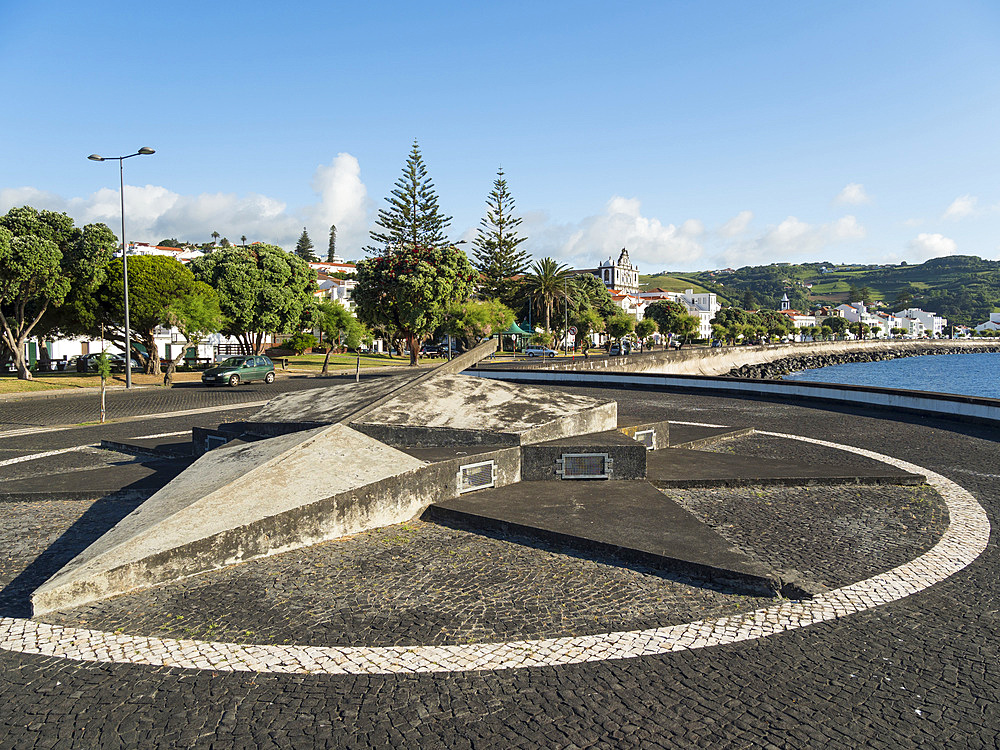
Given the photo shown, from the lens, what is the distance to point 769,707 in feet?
12.1

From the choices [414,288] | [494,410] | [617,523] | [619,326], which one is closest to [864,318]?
[619,326]

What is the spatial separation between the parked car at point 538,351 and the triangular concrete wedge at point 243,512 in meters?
53.1

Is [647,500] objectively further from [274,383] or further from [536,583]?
[274,383]

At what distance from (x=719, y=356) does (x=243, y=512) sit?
6643 cm

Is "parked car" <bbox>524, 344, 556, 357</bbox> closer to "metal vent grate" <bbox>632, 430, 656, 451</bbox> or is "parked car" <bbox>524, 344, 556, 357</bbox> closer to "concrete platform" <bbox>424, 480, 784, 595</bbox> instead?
"metal vent grate" <bbox>632, 430, 656, 451</bbox>

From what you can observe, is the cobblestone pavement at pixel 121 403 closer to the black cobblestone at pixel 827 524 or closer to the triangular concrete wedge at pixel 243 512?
the triangular concrete wedge at pixel 243 512

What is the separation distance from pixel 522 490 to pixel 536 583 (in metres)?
2.62

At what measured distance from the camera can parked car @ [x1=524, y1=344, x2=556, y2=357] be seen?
6153cm

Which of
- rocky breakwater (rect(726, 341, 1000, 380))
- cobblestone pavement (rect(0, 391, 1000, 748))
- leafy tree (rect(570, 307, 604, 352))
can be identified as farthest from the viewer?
leafy tree (rect(570, 307, 604, 352))

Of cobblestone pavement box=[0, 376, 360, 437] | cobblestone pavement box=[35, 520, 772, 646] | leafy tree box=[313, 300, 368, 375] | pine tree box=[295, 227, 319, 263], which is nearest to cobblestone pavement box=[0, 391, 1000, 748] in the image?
cobblestone pavement box=[35, 520, 772, 646]

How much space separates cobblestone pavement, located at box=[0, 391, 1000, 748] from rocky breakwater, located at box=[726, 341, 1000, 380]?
45.1 m

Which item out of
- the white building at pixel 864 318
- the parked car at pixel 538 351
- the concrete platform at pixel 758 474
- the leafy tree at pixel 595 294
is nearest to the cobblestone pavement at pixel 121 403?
the concrete platform at pixel 758 474

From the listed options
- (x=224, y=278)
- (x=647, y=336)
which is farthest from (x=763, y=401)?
(x=647, y=336)

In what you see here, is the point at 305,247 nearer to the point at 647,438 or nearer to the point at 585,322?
the point at 585,322
